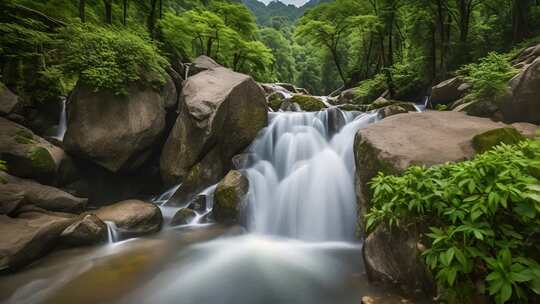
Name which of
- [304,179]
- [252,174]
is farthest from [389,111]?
[252,174]

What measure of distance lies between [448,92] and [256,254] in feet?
32.7

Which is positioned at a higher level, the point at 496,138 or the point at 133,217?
the point at 496,138

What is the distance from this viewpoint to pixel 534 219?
7.09 feet

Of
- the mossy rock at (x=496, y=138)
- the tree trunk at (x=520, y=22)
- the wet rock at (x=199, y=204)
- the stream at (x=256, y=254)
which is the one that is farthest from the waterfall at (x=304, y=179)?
the tree trunk at (x=520, y=22)

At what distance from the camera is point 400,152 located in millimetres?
5047

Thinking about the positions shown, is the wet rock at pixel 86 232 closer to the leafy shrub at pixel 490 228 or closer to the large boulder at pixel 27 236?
the large boulder at pixel 27 236

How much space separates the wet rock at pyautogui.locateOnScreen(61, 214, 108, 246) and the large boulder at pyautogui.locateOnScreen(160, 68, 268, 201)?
2805 mm

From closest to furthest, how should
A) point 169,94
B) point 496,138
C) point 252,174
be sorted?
point 496,138 < point 252,174 < point 169,94

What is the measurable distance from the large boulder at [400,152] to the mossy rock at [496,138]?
0.46ft

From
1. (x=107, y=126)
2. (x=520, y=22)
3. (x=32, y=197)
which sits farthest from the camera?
(x=520, y=22)

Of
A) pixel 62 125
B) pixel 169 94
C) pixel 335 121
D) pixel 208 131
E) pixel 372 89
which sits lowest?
pixel 208 131

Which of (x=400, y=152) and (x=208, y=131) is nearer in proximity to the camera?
(x=400, y=152)

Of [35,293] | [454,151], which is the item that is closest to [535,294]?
[454,151]

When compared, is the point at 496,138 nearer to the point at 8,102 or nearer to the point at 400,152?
the point at 400,152
